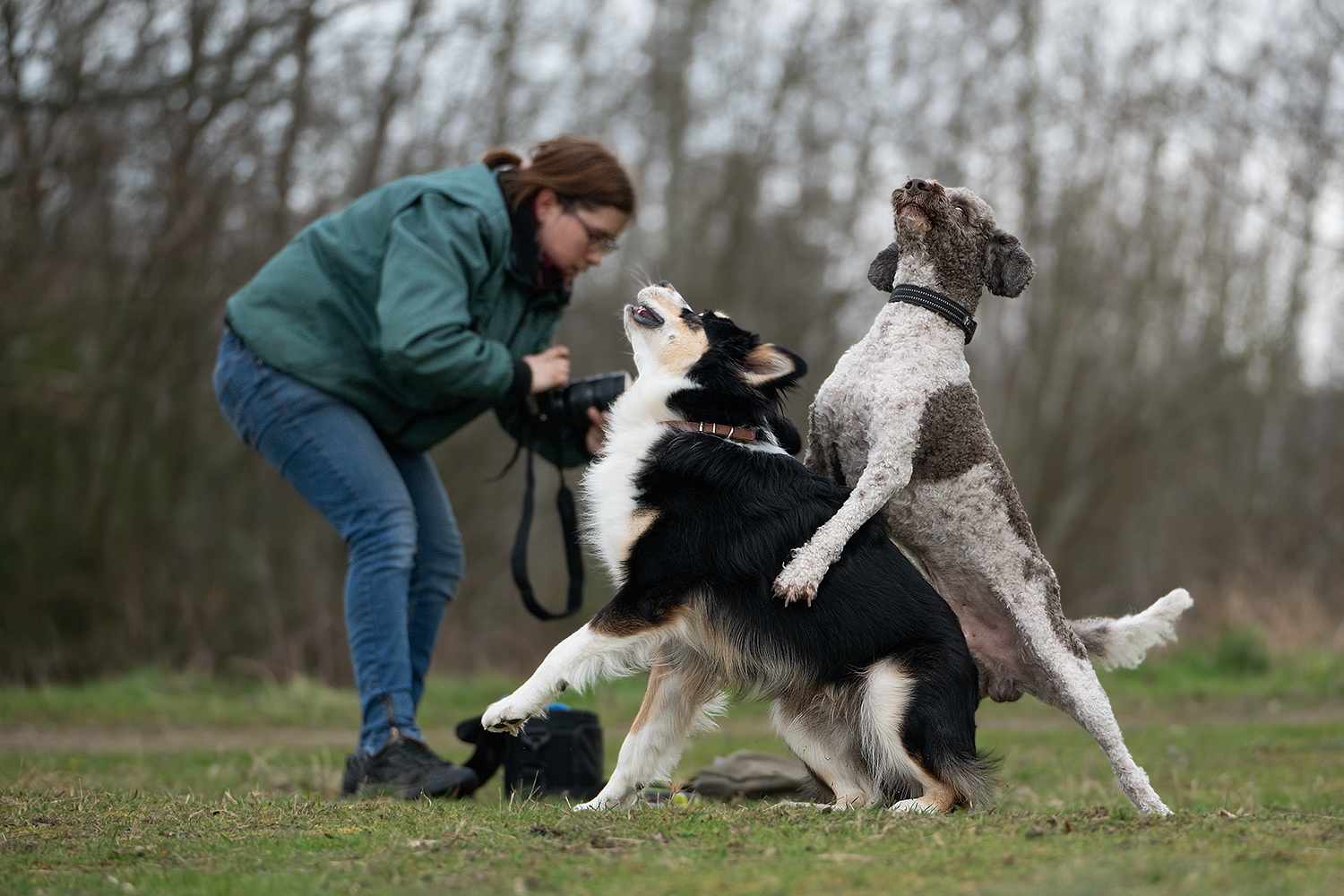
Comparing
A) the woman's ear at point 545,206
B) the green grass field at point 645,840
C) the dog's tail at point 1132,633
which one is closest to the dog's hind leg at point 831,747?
the green grass field at point 645,840

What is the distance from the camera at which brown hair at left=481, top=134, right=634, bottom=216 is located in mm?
4180

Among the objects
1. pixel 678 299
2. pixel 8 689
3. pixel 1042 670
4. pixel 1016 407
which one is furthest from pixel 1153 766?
pixel 1016 407

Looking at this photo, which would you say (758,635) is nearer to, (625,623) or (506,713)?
(625,623)

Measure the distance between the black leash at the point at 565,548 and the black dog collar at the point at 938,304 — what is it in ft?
5.04

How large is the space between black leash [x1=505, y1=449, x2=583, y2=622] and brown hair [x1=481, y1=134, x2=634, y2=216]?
1012mm

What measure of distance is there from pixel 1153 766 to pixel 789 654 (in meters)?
2.94

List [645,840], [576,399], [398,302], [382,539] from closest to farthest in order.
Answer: [645,840], [398,302], [382,539], [576,399]

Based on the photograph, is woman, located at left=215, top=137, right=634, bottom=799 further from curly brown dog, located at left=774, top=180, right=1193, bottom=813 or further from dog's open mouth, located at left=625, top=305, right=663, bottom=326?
curly brown dog, located at left=774, top=180, right=1193, bottom=813

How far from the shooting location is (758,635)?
3268 millimetres

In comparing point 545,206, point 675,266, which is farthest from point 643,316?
point 675,266

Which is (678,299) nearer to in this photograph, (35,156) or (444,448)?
(35,156)

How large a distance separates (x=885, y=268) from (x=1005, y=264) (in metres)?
0.40

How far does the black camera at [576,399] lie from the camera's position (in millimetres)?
4281

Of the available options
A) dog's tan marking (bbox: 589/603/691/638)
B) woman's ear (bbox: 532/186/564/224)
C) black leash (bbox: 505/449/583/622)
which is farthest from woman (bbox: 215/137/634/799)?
dog's tan marking (bbox: 589/603/691/638)
